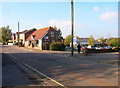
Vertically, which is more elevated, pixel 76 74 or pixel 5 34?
pixel 5 34

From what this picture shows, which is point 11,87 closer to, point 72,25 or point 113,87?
point 113,87

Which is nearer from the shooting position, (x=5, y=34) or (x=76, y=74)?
(x=76, y=74)

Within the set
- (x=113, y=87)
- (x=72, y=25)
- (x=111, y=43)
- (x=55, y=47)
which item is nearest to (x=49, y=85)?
(x=113, y=87)

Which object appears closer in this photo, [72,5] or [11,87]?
[11,87]

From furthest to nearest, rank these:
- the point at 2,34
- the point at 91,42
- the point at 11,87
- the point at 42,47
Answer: the point at 2,34 < the point at 91,42 < the point at 42,47 < the point at 11,87

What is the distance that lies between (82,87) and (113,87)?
135cm

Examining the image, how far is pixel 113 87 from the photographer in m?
6.18

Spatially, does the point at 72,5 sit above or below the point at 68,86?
above

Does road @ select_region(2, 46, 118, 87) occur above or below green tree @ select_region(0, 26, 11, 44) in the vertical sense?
below

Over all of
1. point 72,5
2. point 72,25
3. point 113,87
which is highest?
point 72,5

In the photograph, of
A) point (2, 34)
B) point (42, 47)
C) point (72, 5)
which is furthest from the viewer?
point (2, 34)

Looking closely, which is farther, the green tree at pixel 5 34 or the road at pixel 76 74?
the green tree at pixel 5 34

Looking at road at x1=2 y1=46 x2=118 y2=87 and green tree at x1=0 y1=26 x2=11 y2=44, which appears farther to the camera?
green tree at x1=0 y1=26 x2=11 y2=44

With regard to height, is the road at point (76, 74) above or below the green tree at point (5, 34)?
below
